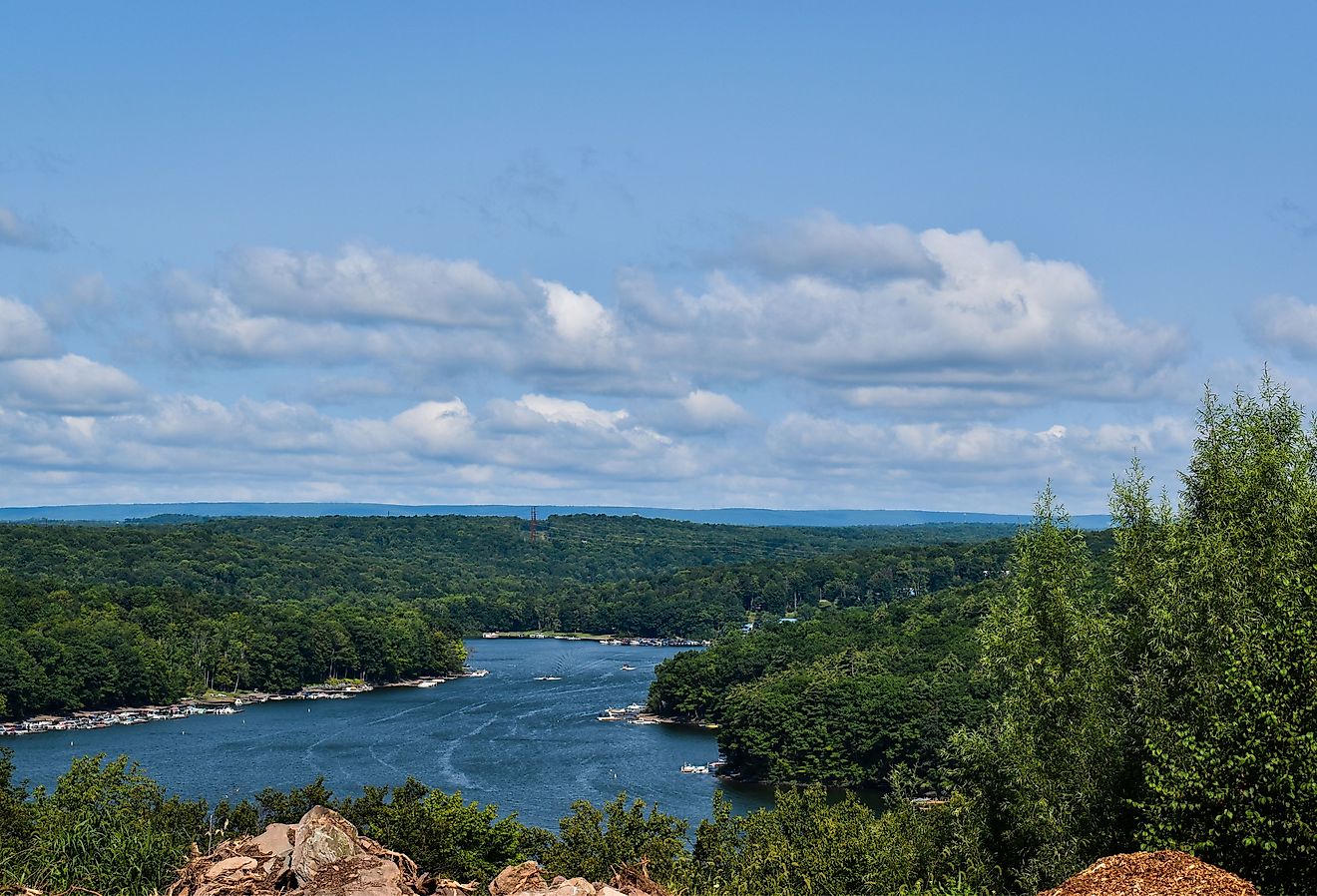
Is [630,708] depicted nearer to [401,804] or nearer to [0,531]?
[401,804]

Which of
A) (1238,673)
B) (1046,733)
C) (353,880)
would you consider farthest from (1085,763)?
(353,880)

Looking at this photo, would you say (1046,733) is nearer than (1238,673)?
No

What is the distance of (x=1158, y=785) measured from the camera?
16938 mm

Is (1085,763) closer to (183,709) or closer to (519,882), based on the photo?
(519,882)

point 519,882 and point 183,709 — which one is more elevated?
point 519,882

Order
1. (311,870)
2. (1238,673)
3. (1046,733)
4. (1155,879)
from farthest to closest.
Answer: (1046,733) < (311,870) < (1238,673) < (1155,879)

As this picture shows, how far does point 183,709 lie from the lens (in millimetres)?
105312

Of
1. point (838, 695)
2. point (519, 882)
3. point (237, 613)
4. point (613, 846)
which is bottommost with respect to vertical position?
point (838, 695)

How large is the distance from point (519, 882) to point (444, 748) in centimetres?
6598

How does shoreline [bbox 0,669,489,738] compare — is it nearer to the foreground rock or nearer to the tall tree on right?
the foreground rock

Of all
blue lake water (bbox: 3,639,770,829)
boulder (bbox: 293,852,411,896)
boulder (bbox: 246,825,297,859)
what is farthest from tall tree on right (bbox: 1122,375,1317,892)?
blue lake water (bbox: 3,639,770,829)

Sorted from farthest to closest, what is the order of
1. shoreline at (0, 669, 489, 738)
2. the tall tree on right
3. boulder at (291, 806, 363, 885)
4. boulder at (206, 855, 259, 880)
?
1. shoreline at (0, 669, 489, 738)
2. boulder at (206, 855, 259, 880)
3. boulder at (291, 806, 363, 885)
4. the tall tree on right

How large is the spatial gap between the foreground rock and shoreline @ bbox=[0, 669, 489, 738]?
84079 mm

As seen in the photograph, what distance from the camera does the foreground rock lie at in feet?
61.3
